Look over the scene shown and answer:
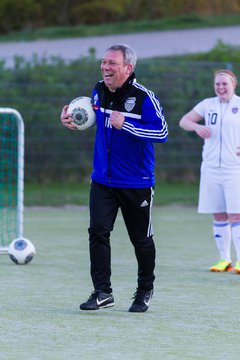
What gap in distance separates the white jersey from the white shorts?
8cm

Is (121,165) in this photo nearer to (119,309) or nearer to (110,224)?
(110,224)

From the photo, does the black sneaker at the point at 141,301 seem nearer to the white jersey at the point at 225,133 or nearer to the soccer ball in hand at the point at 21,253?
the white jersey at the point at 225,133

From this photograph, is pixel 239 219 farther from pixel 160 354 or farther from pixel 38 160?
pixel 38 160

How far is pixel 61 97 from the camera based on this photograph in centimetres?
1884

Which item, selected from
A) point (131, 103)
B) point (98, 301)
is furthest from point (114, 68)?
point (98, 301)

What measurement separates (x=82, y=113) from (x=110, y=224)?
2.62ft

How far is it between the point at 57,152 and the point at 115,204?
10905 mm

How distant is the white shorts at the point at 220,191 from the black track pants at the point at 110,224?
2587 mm

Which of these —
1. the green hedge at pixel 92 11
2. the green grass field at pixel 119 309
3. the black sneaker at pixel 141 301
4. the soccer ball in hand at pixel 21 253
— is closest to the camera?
the green grass field at pixel 119 309

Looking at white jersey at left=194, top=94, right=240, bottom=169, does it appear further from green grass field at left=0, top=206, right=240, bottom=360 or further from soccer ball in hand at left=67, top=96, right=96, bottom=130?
soccer ball in hand at left=67, top=96, right=96, bottom=130

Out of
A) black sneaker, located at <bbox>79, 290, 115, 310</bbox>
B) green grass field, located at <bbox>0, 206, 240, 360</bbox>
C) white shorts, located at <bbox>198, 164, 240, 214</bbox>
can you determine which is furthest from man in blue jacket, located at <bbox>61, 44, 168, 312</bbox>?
white shorts, located at <bbox>198, 164, 240, 214</bbox>

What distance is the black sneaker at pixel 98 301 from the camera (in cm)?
789

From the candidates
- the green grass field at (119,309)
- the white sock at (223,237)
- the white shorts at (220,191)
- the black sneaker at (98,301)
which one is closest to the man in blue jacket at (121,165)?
the black sneaker at (98,301)

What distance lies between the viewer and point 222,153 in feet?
34.6
